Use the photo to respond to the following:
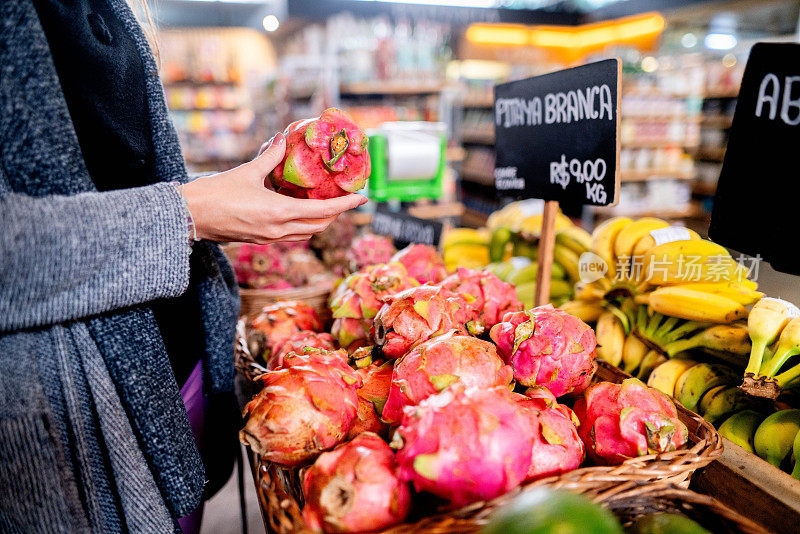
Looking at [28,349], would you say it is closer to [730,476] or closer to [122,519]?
[122,519]

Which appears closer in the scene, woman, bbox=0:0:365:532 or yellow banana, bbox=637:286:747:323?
woman, bbox=0:0:365:532

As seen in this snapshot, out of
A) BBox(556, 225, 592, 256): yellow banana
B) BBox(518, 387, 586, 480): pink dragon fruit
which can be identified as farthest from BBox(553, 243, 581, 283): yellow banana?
BBox(518, 387, 586, 480): pink dragon fruit

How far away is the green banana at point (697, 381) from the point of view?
1.11 m

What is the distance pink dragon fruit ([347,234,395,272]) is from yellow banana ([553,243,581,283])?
605mm

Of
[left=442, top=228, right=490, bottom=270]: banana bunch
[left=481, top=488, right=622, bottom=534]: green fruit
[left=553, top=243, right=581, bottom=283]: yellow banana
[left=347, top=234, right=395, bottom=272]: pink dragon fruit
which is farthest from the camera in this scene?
[left=442, top=228, right=490, bottom=270]: banana bunch

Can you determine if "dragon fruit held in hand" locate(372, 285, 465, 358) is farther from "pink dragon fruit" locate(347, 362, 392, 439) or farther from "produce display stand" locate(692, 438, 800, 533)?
"produce display stand" locate(692, 438, 800, 533)

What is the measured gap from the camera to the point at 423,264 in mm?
1403

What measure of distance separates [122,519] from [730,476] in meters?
1.08

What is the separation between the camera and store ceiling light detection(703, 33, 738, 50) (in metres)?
7.72

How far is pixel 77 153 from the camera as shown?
78cm

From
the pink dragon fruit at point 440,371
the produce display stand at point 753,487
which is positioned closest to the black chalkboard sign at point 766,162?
the produce display stand at point 753,487

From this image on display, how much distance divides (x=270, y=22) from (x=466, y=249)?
7115 mm

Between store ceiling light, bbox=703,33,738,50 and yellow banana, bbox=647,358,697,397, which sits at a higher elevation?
store ceiling light, bbox=703,33,738,50

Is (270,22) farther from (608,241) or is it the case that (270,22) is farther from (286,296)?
(608,241)
